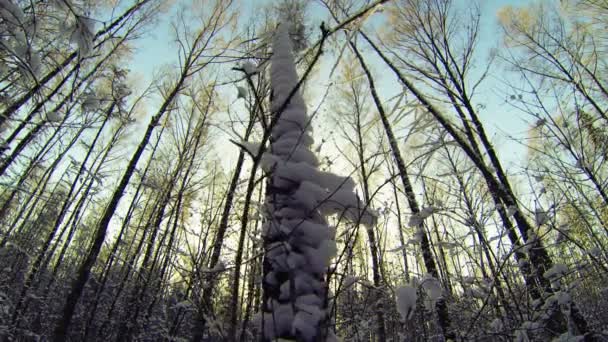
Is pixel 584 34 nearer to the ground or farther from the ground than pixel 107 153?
nearer to the ground

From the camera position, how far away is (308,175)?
135 centimetres

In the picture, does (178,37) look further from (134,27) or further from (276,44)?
(276,44)

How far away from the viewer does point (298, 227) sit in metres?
1.23

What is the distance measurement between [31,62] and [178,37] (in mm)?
6115

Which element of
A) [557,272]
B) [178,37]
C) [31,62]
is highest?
[178,37]

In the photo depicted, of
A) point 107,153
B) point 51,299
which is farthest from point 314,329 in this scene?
point 51,299

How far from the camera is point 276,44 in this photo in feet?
6.30

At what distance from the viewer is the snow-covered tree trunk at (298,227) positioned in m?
1.05

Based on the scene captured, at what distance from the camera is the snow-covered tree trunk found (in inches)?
41.4

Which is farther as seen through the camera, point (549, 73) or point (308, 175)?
point (549, 73)

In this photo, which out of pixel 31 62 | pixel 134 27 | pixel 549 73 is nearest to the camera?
pixel 31 62

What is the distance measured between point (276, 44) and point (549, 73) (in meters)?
8.34

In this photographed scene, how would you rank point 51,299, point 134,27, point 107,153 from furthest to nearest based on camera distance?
1. point 51,299
2. point 107,153
3. point 134,27

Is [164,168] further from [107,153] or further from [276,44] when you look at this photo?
[276,44]
